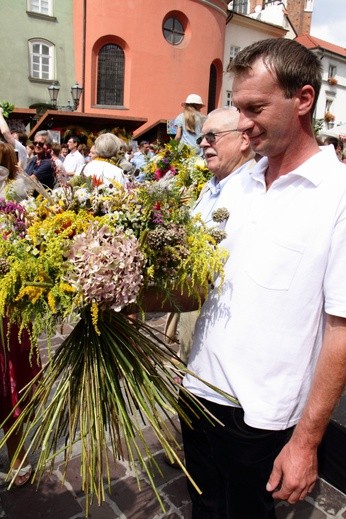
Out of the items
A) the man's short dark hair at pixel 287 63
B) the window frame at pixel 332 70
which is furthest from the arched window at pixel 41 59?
the window frame at pixel 332 70

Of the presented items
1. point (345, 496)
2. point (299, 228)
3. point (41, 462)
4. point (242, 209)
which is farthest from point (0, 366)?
point (345, 496)

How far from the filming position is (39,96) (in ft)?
70.3

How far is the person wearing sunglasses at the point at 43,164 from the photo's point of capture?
19.9ft

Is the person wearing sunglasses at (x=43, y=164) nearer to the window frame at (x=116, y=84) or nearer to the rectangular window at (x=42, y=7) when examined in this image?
the window frame at (x=116, y=84)

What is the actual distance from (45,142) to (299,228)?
→ 21.2 feet

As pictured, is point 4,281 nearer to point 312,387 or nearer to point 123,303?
point 123,303

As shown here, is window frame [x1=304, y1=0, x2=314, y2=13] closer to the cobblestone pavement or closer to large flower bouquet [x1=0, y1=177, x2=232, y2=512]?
the cobblestone pavement

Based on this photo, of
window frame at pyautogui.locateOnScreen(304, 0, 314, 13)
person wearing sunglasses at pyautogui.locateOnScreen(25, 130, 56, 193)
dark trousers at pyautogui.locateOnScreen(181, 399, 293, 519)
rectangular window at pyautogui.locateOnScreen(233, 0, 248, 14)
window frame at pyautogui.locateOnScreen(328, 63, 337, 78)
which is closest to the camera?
dark trousers at pyautogui.locateOnScreen(181, 399, 293, 519)

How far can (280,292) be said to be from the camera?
1436 millimetres

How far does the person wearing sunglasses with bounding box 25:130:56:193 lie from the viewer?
6.06 meters

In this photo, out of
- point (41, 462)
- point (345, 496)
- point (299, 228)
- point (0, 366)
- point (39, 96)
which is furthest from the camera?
point (39, 96)

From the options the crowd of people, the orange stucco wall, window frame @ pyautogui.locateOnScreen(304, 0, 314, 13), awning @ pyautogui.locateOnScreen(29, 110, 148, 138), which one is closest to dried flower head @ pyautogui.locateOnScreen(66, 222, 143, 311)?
the crowd of people

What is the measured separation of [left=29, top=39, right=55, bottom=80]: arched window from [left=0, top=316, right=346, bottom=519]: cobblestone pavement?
22102mm

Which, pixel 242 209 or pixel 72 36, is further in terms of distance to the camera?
pixel 72 36
